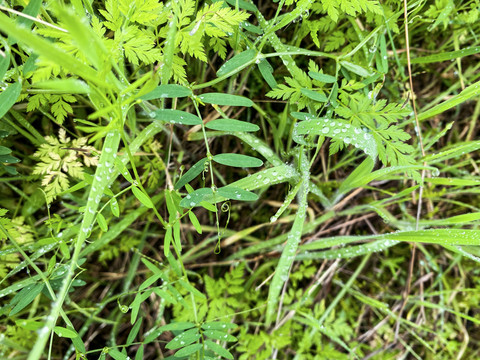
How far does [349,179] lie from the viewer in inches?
72.7

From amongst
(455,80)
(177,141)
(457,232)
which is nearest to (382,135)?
(457,232)

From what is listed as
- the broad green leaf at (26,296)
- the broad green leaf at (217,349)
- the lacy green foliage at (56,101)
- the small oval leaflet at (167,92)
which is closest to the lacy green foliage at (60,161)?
the lacy green foliage at (56,101)

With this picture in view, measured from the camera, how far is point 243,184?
1642mm

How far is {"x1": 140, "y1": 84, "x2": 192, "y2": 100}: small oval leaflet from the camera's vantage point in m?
1.23

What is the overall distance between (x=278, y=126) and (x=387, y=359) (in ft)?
6.17

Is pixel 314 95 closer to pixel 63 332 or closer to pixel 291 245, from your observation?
pixel 291 245

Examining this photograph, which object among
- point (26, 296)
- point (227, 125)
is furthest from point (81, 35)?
point (26, 296)

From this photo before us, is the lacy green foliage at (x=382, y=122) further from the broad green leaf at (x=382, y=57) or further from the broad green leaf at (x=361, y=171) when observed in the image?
the broad green leaf at (x=382, y=57)

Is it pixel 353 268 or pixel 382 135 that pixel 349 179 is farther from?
pixel 353 268

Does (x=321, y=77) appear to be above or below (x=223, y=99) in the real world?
below

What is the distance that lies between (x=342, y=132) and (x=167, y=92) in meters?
0.79

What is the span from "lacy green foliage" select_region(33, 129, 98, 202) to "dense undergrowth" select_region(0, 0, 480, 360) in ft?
0.03

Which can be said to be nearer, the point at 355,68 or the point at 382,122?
the point at 382,122

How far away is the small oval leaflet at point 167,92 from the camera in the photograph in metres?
1.23
